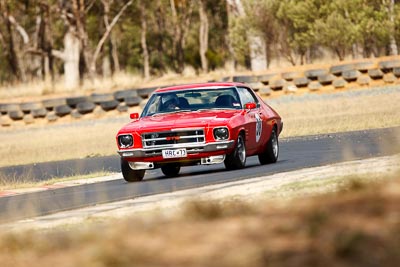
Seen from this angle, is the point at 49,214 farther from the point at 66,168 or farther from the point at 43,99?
the point at 43,99

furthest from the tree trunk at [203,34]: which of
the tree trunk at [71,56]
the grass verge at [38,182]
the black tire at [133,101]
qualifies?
the grass verge at [38,182]

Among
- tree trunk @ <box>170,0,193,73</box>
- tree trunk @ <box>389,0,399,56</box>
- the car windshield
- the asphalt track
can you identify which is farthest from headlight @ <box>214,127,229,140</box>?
tree trunk @ <box>170,0,193,73</box>

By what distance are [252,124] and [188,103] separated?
1.07 meters

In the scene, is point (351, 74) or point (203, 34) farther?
point (203, 34)

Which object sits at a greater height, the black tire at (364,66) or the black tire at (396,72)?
the black tire at (364,66)

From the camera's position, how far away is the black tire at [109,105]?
125 feet

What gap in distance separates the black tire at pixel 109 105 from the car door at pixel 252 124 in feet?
67.9

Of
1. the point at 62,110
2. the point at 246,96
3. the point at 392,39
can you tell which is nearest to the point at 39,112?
the point at 62,110

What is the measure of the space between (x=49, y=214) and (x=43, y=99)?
29.9 metres

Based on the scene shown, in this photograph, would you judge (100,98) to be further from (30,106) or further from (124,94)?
(30,106)

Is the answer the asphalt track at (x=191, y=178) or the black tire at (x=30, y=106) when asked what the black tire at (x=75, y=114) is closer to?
the black tire at (x=30, y=106)

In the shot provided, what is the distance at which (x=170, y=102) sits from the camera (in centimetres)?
1709

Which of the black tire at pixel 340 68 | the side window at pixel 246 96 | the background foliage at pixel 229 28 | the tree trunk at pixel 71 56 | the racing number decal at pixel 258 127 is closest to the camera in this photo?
the racing number decal at pixel 258 127

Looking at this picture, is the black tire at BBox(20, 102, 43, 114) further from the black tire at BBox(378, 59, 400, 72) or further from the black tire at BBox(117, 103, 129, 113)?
the black tire at BBox(378, 59, 400, 72)
